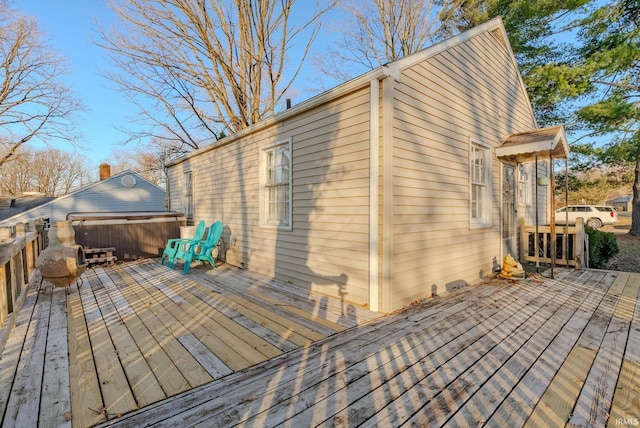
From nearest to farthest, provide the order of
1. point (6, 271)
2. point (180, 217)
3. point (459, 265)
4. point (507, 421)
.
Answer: point (507, 421)
point (6, 271)
point (459, 265)
point (180, 217)

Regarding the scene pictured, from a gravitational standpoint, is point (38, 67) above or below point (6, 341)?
above

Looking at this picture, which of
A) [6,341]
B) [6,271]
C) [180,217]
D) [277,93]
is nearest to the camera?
[6,341]

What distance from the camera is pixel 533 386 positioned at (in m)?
2.03

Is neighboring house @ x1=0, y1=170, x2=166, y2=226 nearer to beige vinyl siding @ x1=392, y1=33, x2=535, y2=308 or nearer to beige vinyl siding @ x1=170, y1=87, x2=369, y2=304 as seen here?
beige vinyl siding @ x1=170, y1=87, x2=369, y2=304

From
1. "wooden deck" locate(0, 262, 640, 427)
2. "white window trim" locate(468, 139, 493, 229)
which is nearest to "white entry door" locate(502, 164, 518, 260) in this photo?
"white window trim" locate(468, 139, 493, 229)

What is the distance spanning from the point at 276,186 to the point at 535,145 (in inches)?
171

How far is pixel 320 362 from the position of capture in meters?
2.36

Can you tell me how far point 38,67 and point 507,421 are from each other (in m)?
21.6

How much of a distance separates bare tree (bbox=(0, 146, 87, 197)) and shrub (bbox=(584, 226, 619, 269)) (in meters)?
31.1

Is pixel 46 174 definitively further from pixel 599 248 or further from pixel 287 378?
pixel 599 248

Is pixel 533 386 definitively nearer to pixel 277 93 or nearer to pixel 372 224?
pixel 372 224

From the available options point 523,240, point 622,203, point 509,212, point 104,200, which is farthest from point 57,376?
point 622,203

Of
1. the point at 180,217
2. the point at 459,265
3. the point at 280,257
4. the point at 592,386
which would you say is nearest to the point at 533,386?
the point at 592,386

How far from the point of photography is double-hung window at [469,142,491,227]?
5.29 meters
